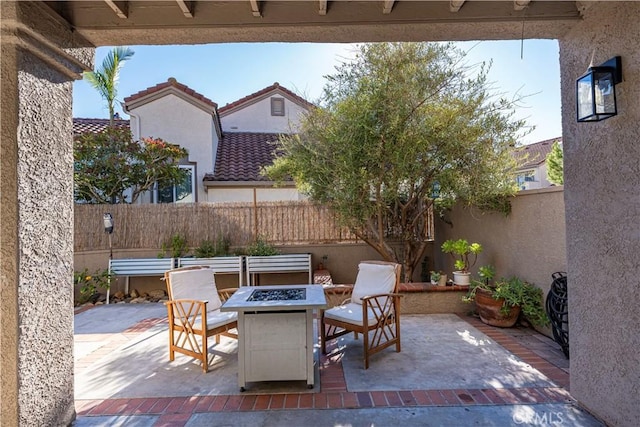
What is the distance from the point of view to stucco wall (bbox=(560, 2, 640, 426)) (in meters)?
2.25

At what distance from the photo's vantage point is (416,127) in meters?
5.12

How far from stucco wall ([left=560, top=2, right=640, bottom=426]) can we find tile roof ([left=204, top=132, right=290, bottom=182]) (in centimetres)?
786

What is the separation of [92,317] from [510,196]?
7.78 m

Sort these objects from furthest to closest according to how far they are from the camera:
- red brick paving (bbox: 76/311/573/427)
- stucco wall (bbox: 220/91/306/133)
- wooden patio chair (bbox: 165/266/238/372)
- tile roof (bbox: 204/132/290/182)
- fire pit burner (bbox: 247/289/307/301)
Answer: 1. stucco wall (bbox: 220/91/306/133)
2. tile roof (bbox: 204/132/290/182)
3. wooden patio chair (bbox: 165/266/238/372)
4. fire pit burner (bbox: 247/289/307/301)
5. red brick paving (bbox: 76/311/573/427)

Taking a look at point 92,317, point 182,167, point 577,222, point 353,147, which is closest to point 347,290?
point 353,147

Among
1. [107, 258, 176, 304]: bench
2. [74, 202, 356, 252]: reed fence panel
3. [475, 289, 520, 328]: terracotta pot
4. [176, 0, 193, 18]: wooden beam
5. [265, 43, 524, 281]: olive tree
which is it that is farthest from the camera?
[74, 202, 356, 252]: reed fence panel

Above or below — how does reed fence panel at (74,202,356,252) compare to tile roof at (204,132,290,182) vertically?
below

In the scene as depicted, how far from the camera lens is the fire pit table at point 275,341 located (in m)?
3.21

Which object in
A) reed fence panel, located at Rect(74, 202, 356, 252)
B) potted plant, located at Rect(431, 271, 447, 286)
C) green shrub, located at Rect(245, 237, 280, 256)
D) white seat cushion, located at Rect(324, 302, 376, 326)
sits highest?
reed fence panel, located at Rect(74, 202, 356, 252)

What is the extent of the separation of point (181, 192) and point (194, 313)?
6787 millimetres

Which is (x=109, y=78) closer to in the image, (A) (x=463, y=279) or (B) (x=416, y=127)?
(B) (x=416, y=127)

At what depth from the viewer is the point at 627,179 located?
2268 millimetres

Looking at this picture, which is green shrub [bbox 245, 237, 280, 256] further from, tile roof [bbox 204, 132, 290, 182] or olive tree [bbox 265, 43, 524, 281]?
olive tree [bbox 265, 43, 524, 281]

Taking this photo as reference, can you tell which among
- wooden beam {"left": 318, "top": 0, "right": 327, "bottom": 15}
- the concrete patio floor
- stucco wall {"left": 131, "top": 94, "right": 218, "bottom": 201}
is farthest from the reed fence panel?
wooden beam {"left": 318, "top": 0, "right": 327, "bottom": 15}
